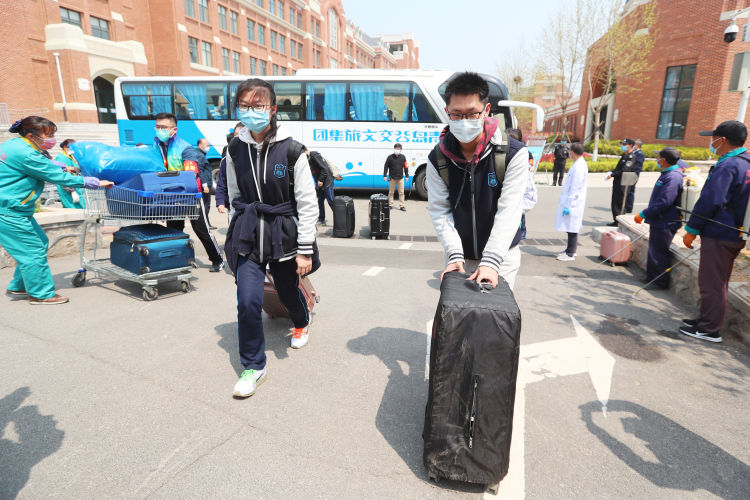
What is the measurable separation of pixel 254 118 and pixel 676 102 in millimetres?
33270

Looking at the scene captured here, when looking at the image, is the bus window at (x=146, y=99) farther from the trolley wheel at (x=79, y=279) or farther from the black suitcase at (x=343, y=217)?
the trolley wheel at (x=79, y=279)

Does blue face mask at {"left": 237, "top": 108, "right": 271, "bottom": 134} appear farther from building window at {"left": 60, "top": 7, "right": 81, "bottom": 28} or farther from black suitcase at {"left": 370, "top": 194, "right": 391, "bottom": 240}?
building window at {"left": 60, "top": 7, "right": 81, "bottom": 28}

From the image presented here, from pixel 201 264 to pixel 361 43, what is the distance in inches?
2818

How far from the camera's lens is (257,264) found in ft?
10.1

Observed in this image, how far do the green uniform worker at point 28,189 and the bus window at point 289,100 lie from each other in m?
9.70

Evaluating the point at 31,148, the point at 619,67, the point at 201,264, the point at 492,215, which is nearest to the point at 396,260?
the point at 201,264

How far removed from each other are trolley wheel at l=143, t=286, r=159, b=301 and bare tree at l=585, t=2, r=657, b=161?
26181 millimetres

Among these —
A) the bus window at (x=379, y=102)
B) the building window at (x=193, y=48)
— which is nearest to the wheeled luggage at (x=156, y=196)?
the bus window at (x=379, y=102)

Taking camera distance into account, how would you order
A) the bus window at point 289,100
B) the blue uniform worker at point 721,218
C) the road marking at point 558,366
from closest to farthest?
1. the road marking at point 558,366
2. the blue uniform worker at point 721,218
3. the bus window at point 289,100

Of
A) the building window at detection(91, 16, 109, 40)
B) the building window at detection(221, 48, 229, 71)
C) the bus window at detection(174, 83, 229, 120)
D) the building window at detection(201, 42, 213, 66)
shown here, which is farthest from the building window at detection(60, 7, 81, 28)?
the bus window at detection(174, 83, 229, 120)

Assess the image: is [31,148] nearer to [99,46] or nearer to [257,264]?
[257,264]

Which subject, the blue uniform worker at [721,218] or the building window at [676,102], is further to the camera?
the building window at [676,102]

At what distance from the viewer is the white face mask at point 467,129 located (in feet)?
7.98

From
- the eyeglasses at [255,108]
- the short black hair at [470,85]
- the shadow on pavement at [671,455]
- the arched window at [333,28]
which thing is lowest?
the shadow on pavement at [671,455]
